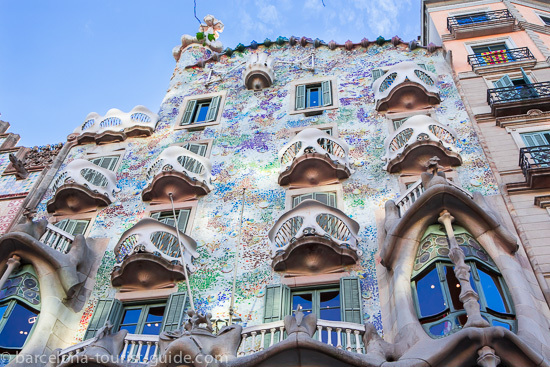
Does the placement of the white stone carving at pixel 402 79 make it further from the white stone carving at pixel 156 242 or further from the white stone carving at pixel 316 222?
the white stone carving at pixel 156 242

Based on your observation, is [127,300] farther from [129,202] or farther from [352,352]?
[352,352]

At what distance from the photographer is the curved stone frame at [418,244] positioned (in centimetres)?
1133

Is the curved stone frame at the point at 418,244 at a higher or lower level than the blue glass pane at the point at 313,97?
lower

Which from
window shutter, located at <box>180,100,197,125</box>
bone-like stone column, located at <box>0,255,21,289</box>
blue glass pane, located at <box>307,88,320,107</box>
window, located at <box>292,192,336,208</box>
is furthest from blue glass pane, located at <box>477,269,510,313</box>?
window shutter, located at <box>180,100,197,125</box>

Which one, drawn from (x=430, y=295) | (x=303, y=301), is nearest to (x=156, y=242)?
(x=303, y=301)

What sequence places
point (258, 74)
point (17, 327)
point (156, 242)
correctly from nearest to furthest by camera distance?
point (17, 327), point (156, 242), point (258, 74)

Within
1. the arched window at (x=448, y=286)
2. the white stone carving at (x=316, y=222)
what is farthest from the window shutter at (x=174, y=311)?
the arched window at (x=448, y=286)

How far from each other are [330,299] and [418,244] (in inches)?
91.3

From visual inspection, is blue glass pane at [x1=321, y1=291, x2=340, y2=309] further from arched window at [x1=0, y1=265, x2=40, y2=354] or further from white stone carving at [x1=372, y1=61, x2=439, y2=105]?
white stone carving at [x1=372, y1=61, x2=439, y2=105]

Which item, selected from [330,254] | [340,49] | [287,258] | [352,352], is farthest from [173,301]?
[340,49]

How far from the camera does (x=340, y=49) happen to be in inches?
908

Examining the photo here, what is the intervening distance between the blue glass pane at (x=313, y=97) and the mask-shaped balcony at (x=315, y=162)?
12.3 feet

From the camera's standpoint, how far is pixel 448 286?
11.3 meters

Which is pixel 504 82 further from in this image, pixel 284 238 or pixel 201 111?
pixel 201 111
